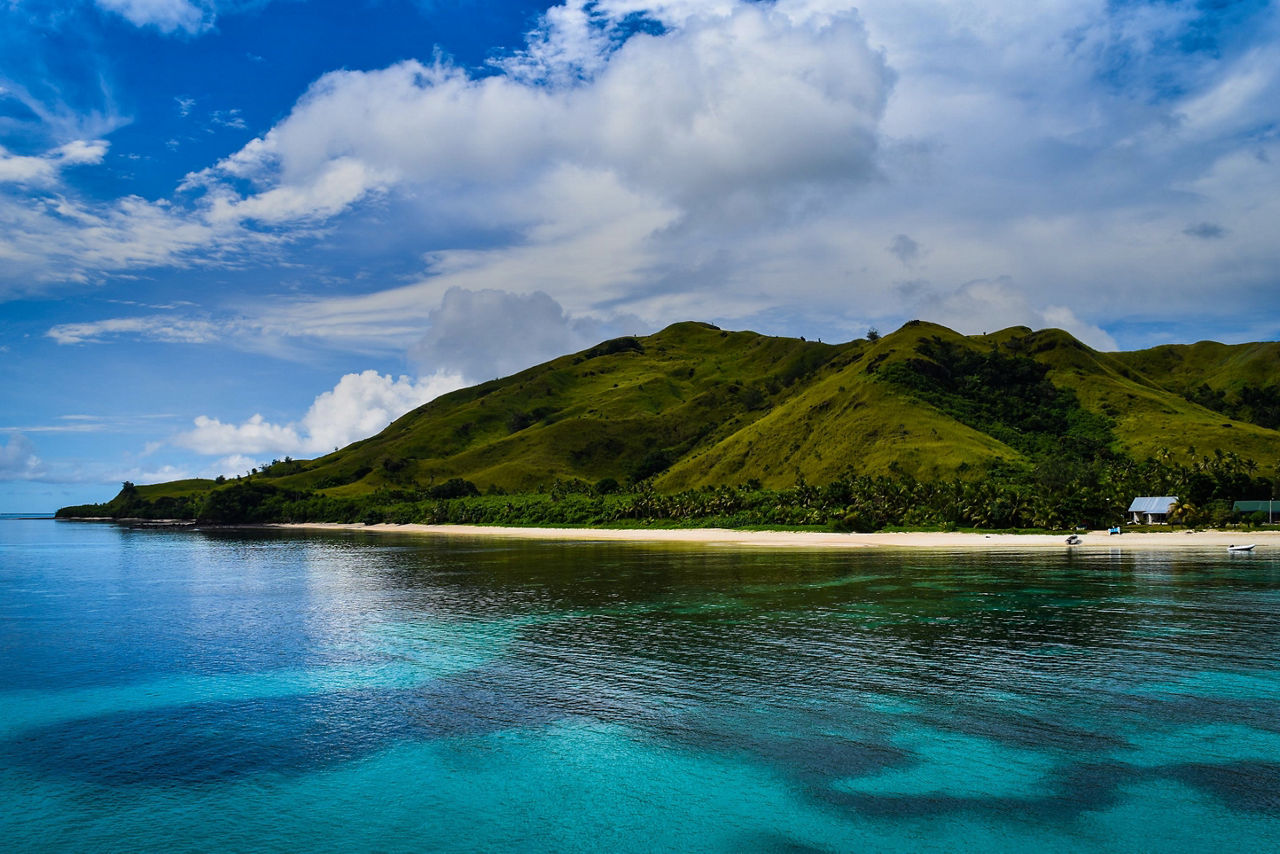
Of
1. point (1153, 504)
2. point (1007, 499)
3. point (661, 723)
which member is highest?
point (1007, 499)

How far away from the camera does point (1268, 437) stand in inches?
6594

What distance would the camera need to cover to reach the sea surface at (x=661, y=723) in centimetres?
1972

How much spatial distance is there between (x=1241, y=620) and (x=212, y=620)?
64183 millimetres

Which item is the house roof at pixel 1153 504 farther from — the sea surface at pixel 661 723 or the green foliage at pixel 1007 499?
the sea surface at pixel 661 723

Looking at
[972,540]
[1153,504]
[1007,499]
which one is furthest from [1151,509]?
[972,540]

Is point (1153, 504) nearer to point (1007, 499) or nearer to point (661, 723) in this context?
point (1007, 499)

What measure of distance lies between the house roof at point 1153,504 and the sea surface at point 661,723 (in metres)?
65.5

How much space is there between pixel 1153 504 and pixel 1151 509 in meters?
1.15

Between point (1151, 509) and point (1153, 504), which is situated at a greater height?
point (1153, 504)

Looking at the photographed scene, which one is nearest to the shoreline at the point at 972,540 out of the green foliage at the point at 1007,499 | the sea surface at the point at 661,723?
the green foliage at the point at 1007,499

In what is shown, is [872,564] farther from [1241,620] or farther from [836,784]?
[836,784]

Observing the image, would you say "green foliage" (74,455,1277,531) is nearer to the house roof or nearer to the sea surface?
the house roof

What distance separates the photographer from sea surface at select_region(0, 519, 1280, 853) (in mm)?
19719

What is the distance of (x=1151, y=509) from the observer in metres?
117
